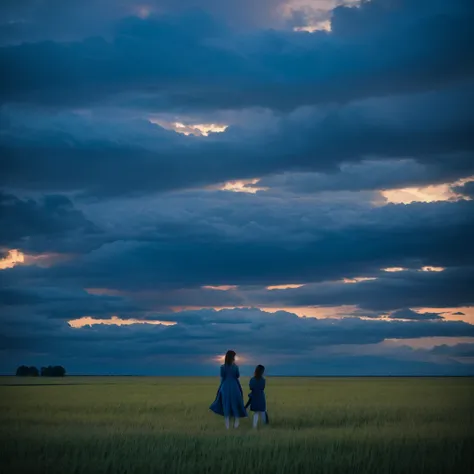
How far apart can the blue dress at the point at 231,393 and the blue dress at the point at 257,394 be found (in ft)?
1.54

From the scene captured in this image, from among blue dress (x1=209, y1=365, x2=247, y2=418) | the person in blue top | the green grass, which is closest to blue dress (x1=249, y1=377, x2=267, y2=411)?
the person in blue top

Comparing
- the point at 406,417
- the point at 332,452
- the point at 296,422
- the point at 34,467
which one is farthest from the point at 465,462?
the point at 406,417

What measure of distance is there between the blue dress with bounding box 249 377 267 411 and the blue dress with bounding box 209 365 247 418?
0.47 m

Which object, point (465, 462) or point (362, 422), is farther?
point (362, 422)

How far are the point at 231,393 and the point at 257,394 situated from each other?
0.89 meters

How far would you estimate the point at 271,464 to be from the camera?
1484cm

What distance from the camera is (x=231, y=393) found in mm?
23406

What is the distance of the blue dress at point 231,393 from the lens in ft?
75.9

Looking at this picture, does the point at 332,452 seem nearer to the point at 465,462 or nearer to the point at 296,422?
the point at 465,462

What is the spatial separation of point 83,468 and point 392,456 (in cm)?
625

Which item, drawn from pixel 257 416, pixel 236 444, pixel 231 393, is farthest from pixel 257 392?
pixel 236 444

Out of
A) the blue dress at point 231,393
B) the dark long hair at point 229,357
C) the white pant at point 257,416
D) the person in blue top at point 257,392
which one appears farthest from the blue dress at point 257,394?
the dark long hair at point 229,357

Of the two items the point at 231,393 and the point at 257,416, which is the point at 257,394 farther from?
the point at 231,393

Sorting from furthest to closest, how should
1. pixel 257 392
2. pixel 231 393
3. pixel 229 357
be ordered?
pixel 257 392 → pixel 231 393 → pixel 229 357
